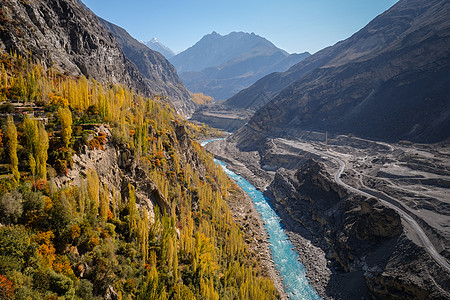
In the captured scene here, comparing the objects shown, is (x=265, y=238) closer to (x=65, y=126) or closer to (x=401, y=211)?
(x=401, y=211)

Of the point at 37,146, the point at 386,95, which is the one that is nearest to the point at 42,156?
the point at 37,146

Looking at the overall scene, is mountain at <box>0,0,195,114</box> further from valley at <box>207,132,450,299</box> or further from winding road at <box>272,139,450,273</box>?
winding road at <box>272,139,450,273</box>

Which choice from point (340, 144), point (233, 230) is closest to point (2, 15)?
point (233, 230)

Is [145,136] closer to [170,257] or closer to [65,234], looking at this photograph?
[170,257]

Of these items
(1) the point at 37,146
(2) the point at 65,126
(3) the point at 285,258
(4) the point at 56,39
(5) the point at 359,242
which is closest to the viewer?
(1) the point at 37,146

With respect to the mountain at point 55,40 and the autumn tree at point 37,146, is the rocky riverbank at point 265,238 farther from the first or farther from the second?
the mountain at point 55,40

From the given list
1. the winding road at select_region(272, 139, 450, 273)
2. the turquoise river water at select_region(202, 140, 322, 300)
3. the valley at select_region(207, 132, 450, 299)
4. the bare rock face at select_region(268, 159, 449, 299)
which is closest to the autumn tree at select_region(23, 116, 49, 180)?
the turquoise river water at select_region(202, 140, 322, 300)
